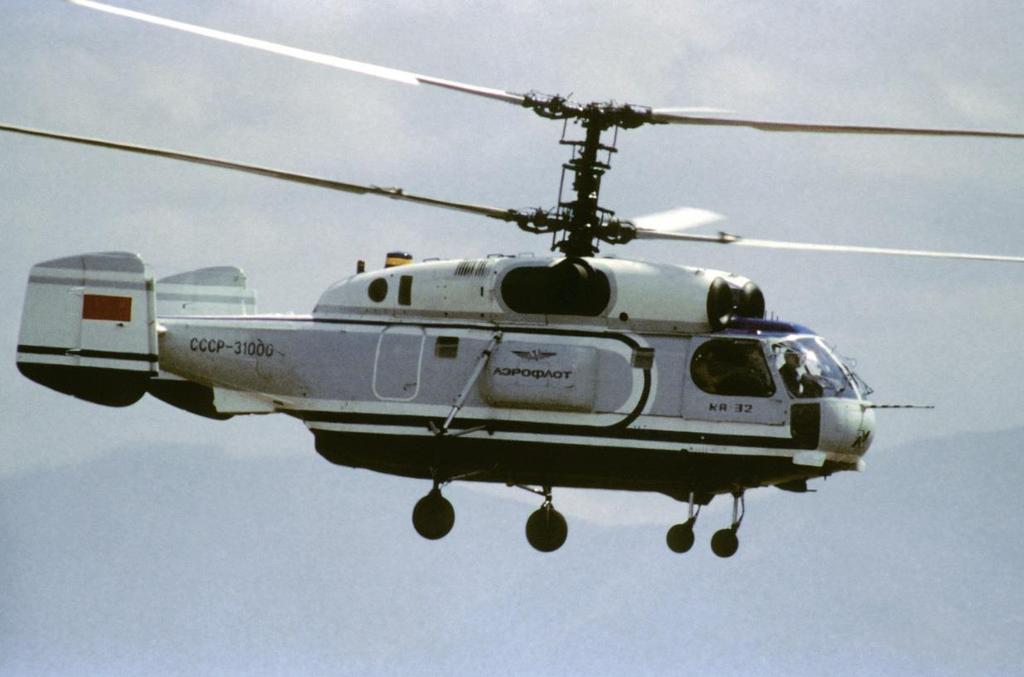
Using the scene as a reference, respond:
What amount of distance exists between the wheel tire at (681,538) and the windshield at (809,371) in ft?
8.12

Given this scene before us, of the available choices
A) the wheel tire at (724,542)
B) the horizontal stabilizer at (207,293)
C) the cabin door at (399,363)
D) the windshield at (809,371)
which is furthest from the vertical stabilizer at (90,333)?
the windshield at (809,371)

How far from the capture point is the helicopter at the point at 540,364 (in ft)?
65.6

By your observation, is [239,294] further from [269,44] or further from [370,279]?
[269,44]

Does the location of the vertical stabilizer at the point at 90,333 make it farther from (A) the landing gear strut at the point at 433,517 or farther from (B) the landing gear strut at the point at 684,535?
(B) the landing gear strut at the point at 684,535

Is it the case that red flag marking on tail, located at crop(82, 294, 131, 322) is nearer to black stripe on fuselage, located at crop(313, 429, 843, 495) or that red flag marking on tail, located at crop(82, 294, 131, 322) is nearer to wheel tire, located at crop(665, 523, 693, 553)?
black stripe on fuselage, located at crop(313, 429, 843, 495)

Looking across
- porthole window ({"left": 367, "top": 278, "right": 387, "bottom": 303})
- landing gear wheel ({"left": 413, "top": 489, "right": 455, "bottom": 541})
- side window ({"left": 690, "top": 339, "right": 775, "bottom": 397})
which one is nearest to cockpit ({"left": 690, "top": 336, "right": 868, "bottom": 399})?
side window ({"left": 690, "top": 339, "right": 775, "bottom": 397})

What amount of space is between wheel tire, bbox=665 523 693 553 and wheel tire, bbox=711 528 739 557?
1.11ft

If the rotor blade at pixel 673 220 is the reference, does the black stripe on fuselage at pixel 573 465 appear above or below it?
below

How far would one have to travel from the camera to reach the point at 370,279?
71.2 ft

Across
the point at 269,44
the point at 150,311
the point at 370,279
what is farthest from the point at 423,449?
the point at 269,44

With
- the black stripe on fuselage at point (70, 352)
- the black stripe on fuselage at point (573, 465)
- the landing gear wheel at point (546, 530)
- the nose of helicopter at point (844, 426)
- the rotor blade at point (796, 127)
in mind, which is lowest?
the landing gear wheel at point (546, 530)

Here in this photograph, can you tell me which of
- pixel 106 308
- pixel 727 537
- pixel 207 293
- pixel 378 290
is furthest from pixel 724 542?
pixel 106 308

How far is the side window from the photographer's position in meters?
20.0

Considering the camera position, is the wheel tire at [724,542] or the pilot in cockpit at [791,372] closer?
the pilot in cockpit at [791,372]
